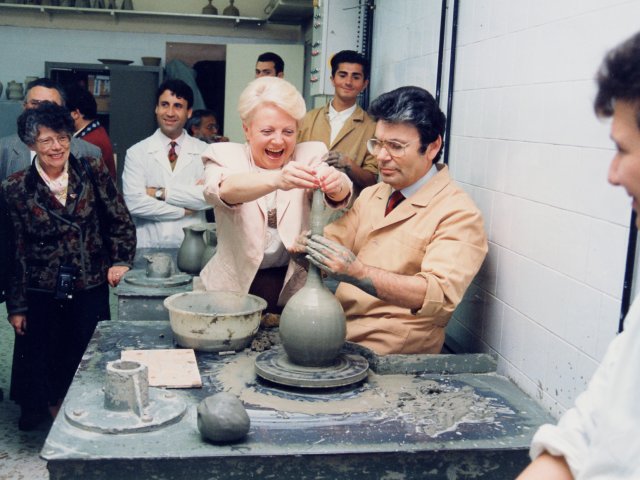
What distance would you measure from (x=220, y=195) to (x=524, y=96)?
106 centimetres

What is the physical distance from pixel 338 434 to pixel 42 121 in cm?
214

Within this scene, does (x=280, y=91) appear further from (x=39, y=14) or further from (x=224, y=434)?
(x=39, y=14)

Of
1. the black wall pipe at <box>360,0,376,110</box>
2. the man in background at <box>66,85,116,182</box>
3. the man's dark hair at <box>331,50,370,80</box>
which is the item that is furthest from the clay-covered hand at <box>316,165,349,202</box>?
the black wall pipe at <box>360,0,376,110</box>

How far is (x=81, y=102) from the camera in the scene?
4344mm

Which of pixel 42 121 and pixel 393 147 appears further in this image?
pixel 42 121

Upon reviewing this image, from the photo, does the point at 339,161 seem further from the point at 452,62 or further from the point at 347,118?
the point at 347,118

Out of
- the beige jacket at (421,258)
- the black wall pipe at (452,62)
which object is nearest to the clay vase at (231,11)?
the black wall pipe at (452,62)

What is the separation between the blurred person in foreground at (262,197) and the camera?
8.23 ft

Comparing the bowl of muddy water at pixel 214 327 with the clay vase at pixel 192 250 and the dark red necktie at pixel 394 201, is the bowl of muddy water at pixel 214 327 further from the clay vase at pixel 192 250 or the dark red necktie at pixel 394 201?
the clay vase at pixel 192 250

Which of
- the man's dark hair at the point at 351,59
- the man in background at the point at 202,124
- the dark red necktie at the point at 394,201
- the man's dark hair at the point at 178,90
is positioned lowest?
the dark red necktie at the point at 394,201

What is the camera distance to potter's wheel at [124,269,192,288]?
333 centimetres

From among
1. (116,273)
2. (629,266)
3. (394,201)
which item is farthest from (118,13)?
(629,266)

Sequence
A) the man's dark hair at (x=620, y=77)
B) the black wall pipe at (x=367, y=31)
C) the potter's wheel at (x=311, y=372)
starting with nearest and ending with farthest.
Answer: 1. the man's dark hair at (x=620, y=77)
2. the potter's wheel at (x=311, y=372)
3. the black wall pipe at (x=367, y=31)

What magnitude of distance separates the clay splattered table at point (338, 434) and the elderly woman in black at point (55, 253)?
1.16 metres
